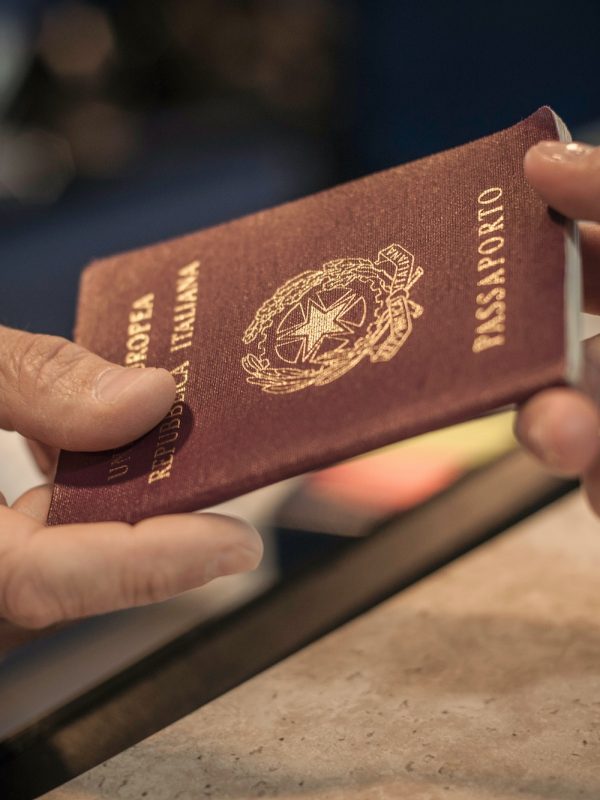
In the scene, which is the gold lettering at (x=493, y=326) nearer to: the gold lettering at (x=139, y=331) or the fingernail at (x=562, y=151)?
the fingernail at (x=562, y=151)

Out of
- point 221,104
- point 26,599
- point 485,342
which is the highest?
point 485,342

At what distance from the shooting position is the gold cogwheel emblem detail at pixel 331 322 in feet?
1.55

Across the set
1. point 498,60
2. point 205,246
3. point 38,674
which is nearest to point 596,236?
point 205,246

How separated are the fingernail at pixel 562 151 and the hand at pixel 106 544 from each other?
0.25 metres

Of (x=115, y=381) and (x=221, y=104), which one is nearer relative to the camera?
(x=115, y=381)

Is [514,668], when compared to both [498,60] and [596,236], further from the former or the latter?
[498,60]

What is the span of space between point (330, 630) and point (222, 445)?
21 centimetres

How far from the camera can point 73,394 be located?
0.52 metres

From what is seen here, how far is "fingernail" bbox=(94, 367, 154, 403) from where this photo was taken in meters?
0.50

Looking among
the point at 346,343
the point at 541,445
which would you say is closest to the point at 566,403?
the point at 541,445

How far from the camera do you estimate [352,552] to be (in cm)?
64

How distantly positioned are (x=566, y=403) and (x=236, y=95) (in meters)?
1.78

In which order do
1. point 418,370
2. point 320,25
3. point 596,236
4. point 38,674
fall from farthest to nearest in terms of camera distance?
point 320,25
point 596,236
point 38,674
point 418,370

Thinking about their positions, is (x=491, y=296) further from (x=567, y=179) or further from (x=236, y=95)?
(x=236, y=95)
